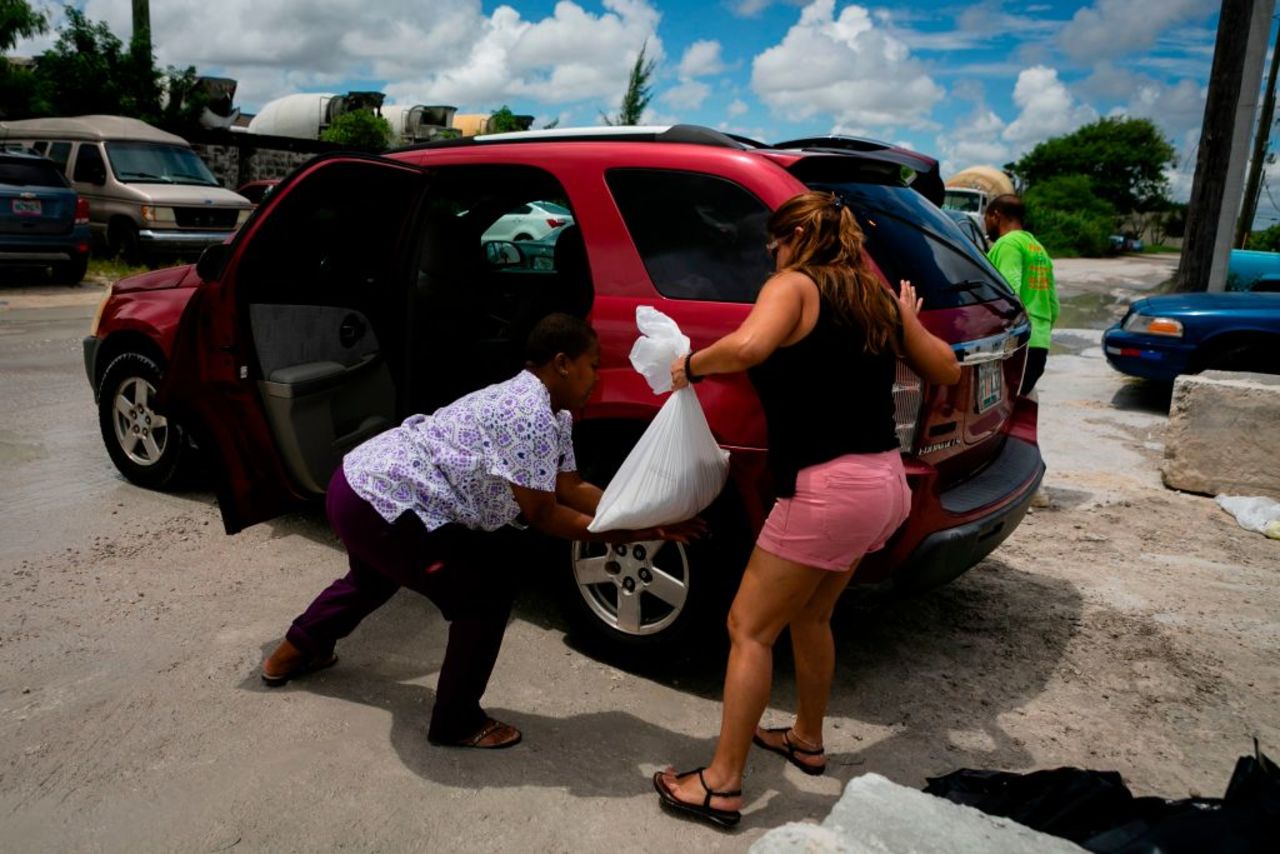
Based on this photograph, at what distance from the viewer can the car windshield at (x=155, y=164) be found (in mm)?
15000

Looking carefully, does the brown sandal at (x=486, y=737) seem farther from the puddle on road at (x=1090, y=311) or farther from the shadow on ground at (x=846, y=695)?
the puddle on road at (x=1090, y=311)

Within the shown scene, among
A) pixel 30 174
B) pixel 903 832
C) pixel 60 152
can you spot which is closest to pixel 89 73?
pixel 60 152

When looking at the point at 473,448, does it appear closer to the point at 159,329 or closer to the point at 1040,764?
the point at 1040,764

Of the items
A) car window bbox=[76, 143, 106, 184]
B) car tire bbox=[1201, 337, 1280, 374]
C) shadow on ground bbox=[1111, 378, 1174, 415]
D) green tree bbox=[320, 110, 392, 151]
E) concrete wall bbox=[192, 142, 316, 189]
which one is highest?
green tree bbox=[320, 110, 392, 151]

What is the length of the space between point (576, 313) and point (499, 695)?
143cm

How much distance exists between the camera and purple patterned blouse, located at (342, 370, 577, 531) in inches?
110

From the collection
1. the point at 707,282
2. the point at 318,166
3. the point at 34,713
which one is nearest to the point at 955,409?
the point at 707,282

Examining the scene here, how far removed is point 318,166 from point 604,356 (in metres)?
1.67

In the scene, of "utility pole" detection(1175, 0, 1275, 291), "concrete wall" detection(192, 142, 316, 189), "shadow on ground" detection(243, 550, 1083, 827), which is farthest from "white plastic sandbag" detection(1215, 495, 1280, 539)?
"concrete wall" detection(192, 142, 316, 189)

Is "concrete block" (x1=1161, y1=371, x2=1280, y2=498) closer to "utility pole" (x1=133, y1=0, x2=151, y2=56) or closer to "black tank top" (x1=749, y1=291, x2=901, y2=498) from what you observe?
"black tank top" (x1=749, y1=291, x2=901, y2=498)

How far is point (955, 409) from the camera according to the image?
3.36 m

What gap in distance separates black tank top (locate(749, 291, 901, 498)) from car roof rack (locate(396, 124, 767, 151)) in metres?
1.05

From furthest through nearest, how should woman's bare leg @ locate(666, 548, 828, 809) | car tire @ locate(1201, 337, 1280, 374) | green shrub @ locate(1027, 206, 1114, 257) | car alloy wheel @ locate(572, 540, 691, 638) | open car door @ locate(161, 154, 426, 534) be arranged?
1. green shrub @ locate(1027, 206, 1114, 257)
2. car tire @ locate(1201, 337, 1280, 374)
3. open car door @ locate(161, 154, 426, 534)
4. car alloy wheel @ locate(572, 540, 691, 638)
5. woman's bare leg @ locate(666, 548, 828, 809)

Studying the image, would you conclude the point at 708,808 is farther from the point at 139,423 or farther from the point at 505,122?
the point at 505,122
